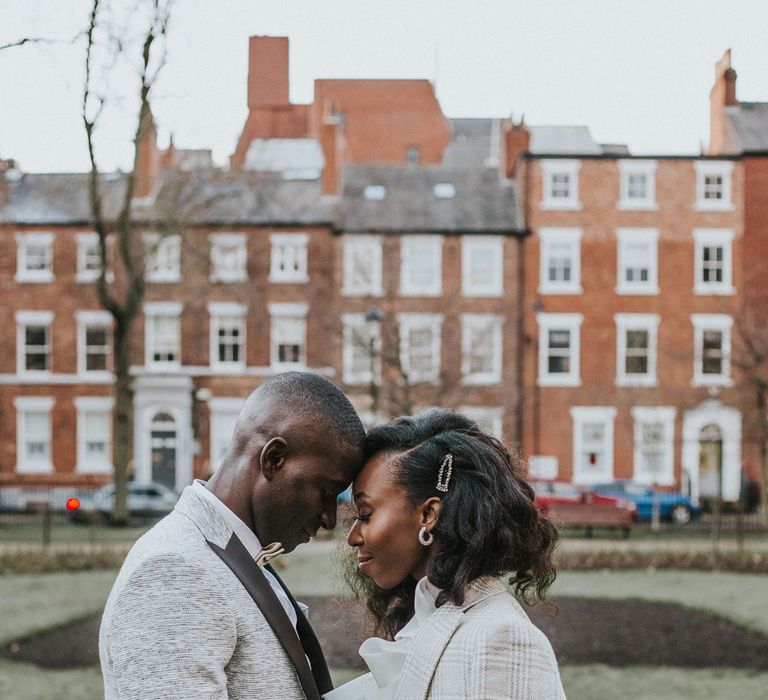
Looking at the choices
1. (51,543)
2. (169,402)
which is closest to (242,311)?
(169,402)

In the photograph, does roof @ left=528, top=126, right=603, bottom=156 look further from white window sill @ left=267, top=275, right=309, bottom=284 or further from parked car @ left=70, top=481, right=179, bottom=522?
parked car @ left=70, top=481, right=179, bottom=522

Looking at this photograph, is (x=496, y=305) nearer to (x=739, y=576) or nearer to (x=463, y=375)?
(x=463, y=375)

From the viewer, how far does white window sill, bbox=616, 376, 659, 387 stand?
1458 inches

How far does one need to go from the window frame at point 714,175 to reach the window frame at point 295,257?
44.8ft

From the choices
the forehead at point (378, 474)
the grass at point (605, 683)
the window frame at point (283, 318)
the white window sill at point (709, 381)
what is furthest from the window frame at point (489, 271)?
the forehead at point (378, 474)

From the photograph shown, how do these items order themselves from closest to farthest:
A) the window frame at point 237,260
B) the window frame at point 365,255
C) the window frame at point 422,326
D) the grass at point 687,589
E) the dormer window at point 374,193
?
the grass at point 687,589, the window frame at point 422,326, the window frame at point 365,255, the window frame at point 237,260, the dormer window at point 374,193

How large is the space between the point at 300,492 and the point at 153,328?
3626 cm

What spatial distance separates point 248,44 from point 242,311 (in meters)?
22.4

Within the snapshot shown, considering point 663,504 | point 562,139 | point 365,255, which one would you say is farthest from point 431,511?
point 562,139

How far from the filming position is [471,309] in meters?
37.5

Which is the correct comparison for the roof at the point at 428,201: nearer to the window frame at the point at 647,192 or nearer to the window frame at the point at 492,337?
the window frame at the point at 492,337

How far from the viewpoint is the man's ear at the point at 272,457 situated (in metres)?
2.56

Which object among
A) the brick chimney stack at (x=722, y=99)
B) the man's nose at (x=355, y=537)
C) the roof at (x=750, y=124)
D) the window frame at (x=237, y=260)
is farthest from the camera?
the brick chimney stack at (x=722, y=99)

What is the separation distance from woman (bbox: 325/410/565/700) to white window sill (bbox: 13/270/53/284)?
121 feet
